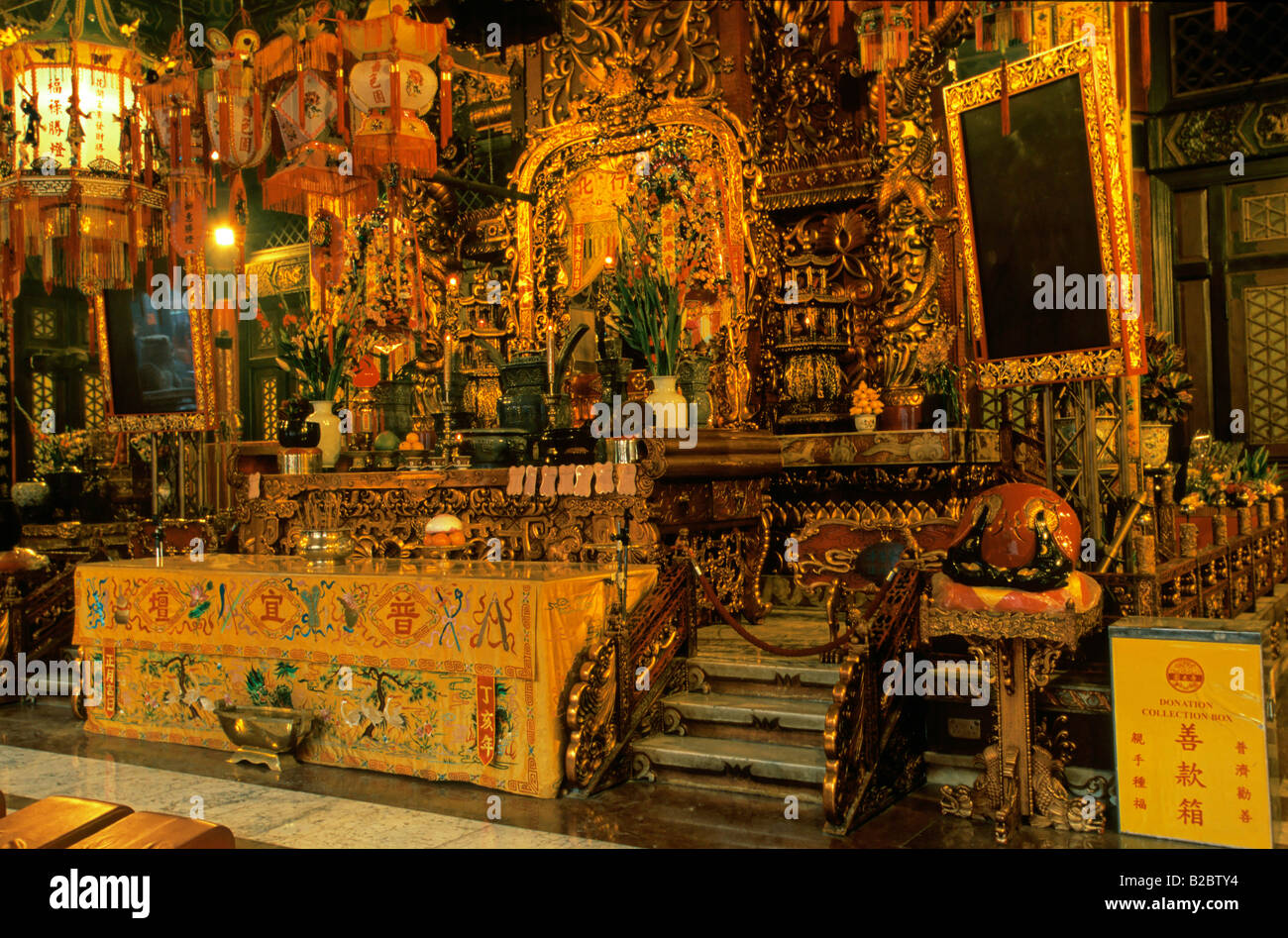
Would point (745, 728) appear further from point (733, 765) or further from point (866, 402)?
point (866, 402)

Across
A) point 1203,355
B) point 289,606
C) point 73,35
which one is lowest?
point 289,606

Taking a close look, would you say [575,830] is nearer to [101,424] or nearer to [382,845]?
[382,845]

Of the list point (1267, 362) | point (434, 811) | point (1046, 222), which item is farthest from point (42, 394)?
point (1267, 362)

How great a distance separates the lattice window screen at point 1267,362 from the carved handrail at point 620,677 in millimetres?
6806

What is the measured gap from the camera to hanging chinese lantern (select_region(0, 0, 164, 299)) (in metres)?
6.27

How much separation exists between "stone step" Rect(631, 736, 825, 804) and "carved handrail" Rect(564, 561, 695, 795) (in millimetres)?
165

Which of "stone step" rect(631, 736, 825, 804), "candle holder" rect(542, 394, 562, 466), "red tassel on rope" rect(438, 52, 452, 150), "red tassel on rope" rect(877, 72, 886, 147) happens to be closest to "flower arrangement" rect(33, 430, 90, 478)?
"candle holder" rect(542, 394, 562, 466)

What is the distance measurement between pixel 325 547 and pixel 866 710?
3.32 metres

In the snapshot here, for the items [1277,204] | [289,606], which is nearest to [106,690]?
[289,606]

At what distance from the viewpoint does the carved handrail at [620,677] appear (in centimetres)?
481

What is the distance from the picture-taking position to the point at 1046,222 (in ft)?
16.7

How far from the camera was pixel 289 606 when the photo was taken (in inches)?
221

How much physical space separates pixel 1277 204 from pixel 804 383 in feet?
17.2

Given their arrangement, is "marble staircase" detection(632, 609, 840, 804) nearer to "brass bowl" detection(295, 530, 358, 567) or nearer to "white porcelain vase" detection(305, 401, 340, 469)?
"brass bowl" detection(295, 530, 358, 567)
